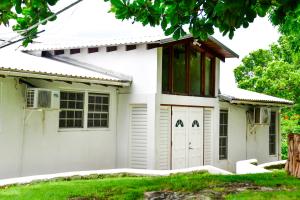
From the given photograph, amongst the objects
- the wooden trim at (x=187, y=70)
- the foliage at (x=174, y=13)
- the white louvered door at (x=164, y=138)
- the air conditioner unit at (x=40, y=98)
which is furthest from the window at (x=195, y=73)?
the foliage at (x=174, y=13)

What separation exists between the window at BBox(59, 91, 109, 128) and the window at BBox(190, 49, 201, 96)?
3.54 meters

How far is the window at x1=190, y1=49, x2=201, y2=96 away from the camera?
Answer: 53.7 ft

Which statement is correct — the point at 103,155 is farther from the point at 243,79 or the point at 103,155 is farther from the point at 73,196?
the point at 243,79

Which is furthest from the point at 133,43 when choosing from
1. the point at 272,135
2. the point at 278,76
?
the point at 278,76

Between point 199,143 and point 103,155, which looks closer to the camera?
point 103,155

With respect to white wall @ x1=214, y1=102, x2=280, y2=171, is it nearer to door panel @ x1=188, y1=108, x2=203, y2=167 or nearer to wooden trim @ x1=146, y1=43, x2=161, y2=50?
door panel @ x1=188, y1=108, x2=203, y2=167

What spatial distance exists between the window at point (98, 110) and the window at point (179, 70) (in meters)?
2.61

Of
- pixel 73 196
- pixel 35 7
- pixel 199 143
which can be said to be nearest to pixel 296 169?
pixel 199 143

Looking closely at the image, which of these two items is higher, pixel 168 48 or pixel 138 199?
pixel 168 48

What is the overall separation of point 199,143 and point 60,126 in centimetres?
586

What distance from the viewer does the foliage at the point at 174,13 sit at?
482 cm

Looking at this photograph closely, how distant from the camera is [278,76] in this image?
2877 cm

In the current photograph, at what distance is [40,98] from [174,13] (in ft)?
22.8

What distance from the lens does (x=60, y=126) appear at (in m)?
13.1
